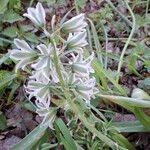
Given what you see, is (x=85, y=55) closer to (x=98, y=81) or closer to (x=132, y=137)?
(x=98, y=81)

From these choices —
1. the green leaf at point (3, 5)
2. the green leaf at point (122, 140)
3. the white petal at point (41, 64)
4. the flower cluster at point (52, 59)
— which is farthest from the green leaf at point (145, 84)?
the white petal at point (41, 64)

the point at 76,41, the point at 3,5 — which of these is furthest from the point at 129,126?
the point at 3,5

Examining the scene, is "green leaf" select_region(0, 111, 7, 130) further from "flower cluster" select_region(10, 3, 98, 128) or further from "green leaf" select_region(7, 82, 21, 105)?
"flower cluster" select_region(10, 3, 98, 128)

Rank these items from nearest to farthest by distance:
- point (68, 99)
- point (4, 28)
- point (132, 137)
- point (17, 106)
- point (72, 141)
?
1. point (68, 99)
2. point (72, 141)
3. point (132, 137)
4. point (17, 106)
5. point (4, 28)

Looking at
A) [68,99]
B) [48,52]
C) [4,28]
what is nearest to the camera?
[48,52]

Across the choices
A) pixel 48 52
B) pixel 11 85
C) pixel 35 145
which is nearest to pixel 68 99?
pixel 48 52

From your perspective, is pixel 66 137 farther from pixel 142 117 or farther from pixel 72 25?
pixel 72 25

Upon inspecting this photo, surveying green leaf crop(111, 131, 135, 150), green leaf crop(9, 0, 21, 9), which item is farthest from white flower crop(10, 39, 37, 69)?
green leaf crop(9, 0, 21, 9)
